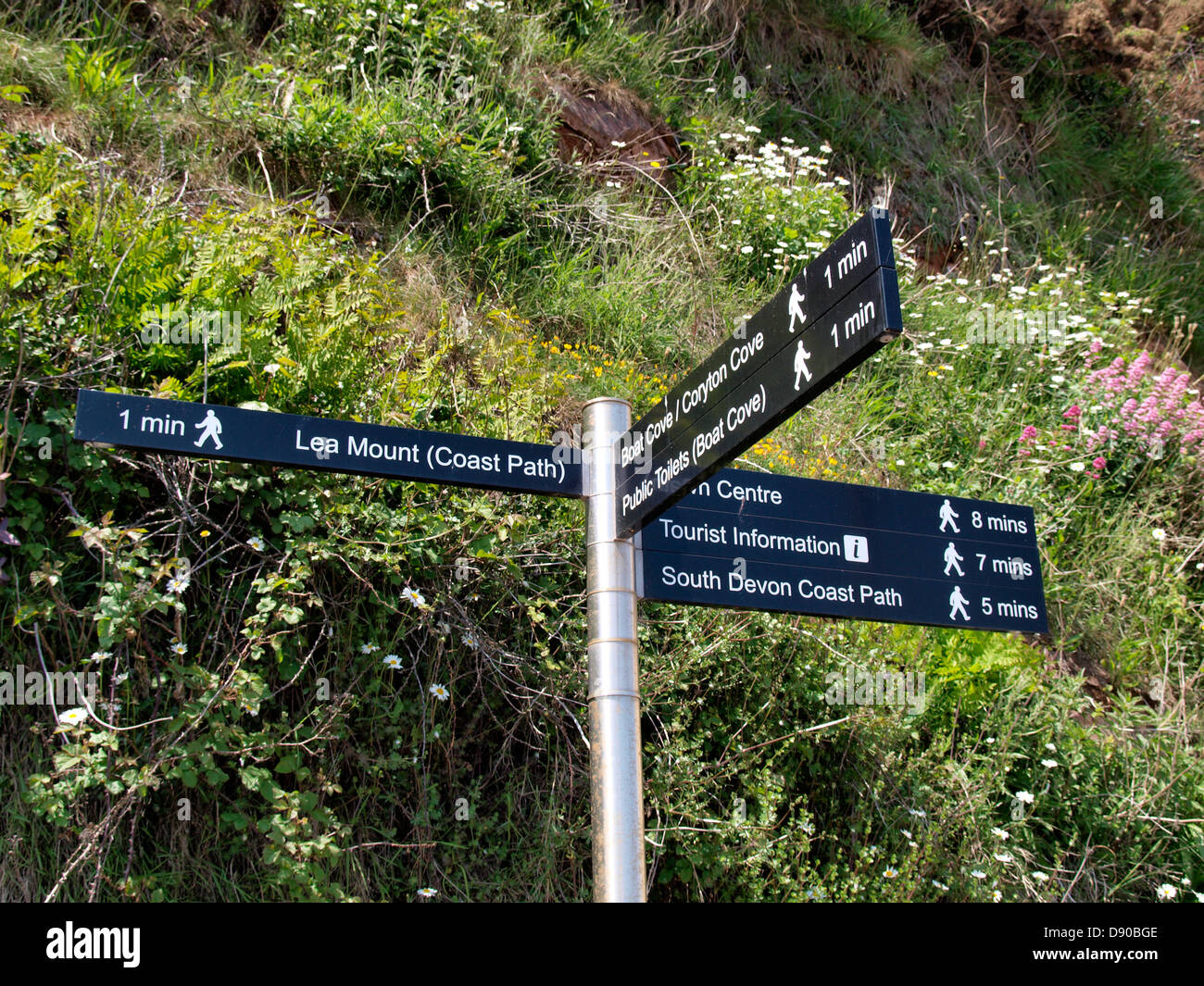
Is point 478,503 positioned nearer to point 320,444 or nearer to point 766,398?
point 320,444

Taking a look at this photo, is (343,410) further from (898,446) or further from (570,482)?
(898,446)

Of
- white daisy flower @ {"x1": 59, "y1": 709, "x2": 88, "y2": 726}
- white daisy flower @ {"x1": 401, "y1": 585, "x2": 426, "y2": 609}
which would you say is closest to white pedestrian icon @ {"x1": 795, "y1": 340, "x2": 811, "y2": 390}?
white daisy flower @ {"x1": 401, "y1": 585, "x2": 426, "y2": 609}

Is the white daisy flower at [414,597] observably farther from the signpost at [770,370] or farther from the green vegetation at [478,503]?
the signpost at [770,370]

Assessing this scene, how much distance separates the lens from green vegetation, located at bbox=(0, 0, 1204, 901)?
3.53 m

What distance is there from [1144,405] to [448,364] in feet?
14.5

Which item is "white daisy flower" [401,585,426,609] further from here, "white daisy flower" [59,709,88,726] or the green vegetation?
"white daisy flower" [59,709,88,726]

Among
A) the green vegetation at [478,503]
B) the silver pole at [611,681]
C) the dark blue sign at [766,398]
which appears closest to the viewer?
the dark blue sign at [766,398]

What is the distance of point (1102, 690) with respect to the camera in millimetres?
5598

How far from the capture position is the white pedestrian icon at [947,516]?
3352 mm

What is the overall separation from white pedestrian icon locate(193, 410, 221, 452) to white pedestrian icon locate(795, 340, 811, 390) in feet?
4.75

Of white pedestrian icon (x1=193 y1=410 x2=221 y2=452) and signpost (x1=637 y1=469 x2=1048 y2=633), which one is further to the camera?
signpost (x1=637 y1=469 x2=1048 y2=633)

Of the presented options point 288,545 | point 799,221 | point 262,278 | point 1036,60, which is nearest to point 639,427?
point 288,545

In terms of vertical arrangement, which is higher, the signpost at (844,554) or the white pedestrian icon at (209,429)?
the white pedestrian icon at (209,429)

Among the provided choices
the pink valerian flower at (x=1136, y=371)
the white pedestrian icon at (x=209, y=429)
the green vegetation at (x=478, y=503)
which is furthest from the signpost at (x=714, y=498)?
the pink valerian flower at (x=1136, y=371)
